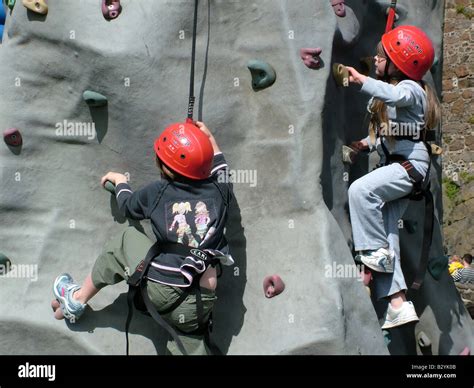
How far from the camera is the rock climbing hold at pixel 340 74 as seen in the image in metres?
5.06

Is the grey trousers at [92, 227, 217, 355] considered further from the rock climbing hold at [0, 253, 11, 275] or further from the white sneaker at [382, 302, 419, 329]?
the white sneaker at [382, 302, 419, 329]

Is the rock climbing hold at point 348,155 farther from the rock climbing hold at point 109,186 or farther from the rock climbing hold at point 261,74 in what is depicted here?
the rock climbing hold at point 109,186

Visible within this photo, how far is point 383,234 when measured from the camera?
193 inches

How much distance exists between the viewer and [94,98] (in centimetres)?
496

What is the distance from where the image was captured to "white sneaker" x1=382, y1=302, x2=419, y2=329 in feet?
16.0

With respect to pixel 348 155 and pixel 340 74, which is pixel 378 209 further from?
pixel 340 74

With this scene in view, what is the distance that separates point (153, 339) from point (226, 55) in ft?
5.35

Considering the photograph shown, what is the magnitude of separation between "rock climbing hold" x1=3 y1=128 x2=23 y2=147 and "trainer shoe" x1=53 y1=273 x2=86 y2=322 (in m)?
0.79

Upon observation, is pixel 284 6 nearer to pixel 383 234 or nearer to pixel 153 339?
pixel 383 234

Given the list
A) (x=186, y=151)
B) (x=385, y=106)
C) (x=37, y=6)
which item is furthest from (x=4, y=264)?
(x=385, y=106)

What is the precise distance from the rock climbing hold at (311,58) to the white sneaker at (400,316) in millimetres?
1384

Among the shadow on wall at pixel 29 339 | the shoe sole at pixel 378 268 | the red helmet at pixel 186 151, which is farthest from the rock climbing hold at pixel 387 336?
the shadow on wall at pixel 29 339

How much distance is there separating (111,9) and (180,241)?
140 cm

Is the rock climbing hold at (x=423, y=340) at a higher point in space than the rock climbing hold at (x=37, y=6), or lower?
lower
